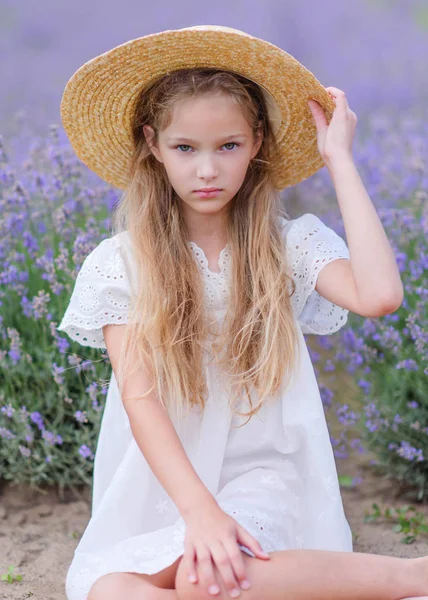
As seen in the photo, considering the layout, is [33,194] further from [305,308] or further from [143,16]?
[143,16]

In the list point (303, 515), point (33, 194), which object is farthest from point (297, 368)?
point (33, 194)

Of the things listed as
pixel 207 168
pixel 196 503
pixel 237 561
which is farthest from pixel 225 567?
pixel 207 168

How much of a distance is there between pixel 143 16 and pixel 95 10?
35cm

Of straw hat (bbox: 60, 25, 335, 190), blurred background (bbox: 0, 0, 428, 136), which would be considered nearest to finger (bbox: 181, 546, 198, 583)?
straw hat (bbox: 60, 25, 335, 190)

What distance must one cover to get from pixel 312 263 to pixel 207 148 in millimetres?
372

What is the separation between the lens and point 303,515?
2068 mm

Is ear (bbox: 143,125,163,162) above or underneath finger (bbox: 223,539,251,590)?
above

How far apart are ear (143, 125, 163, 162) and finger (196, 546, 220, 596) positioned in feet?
3.00

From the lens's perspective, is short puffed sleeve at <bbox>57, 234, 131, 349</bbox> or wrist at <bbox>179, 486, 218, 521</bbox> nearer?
wrist at <bbox>179, 486, 218, 521</bbox>

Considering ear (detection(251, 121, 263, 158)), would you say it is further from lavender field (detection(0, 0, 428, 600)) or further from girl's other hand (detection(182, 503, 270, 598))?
girl's other hand (detection(182, 503, 270, 598))

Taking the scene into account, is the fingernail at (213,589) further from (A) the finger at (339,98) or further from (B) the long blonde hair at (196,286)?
(A) the finger at (339,98)

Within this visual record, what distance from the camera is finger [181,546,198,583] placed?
66.1 inches

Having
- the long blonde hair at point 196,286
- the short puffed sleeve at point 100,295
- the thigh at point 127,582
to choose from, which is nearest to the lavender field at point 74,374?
the short puffed sleeve at point 100,295

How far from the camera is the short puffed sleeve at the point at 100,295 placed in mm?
2025
